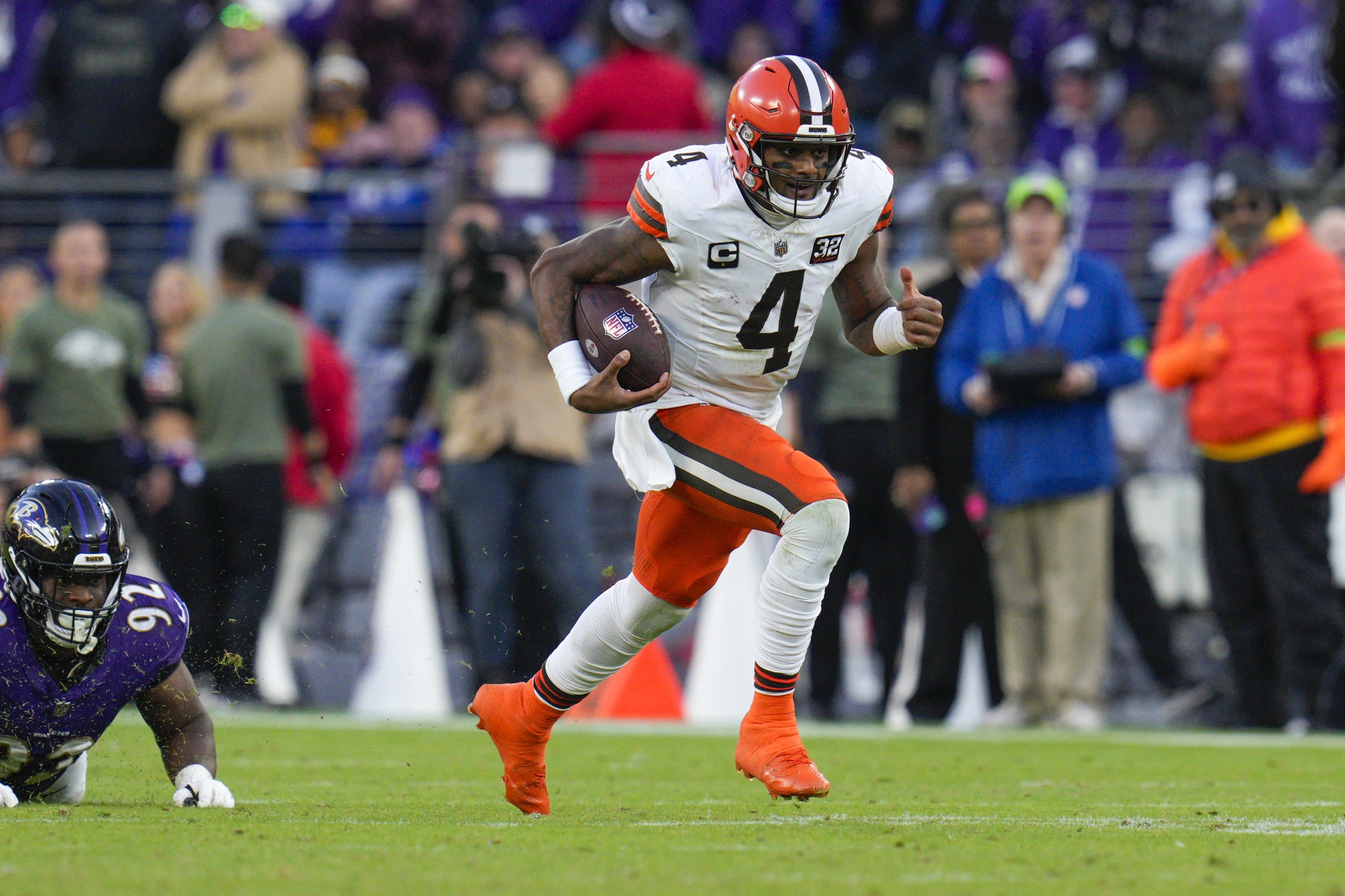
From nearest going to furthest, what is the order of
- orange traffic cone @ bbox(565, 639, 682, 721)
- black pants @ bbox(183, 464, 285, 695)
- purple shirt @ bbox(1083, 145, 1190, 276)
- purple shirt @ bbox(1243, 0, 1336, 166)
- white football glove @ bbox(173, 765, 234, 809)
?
white football glove @ bbox(173, 765, 234, 809)
orange traffic cone @ bbox(565, 639, 682, 721)
black pants @ bbox(183, 464, 285, 695)
purple shirt @ bbox(1083, 145, 1190, 276)
purple shirt @ bbox(1243, 0, 1336, 166)

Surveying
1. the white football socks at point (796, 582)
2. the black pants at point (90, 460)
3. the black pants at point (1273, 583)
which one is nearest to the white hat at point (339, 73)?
the black pants at point (90, 460)

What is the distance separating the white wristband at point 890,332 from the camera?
16.5 feet

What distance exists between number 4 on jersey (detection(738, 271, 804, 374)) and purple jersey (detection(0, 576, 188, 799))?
1646 millimetres

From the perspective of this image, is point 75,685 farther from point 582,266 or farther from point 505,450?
point 505,450

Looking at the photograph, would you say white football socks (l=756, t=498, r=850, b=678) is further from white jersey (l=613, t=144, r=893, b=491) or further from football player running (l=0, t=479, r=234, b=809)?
football player running (l=0, t=479, r=234, b=809)

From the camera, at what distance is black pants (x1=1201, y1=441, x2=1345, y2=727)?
7.82 meters

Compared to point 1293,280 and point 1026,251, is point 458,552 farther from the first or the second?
point 1293,280

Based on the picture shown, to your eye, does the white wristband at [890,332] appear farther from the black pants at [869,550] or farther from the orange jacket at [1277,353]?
the black pants at [869,550]

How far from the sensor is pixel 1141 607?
8.91 meters

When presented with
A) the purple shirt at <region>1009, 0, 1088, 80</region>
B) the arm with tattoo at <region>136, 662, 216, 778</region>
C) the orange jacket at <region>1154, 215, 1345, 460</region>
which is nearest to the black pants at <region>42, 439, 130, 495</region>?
the arm with tattoo at <region>136, 662, 216, 778</region>

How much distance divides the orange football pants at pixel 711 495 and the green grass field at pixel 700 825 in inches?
25.0

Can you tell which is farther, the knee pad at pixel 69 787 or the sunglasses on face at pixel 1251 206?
the sunglasses on face at pixel 1251 206

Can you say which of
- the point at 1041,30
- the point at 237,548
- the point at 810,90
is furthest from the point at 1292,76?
the point at 810,90

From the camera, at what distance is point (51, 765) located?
4.77 m
